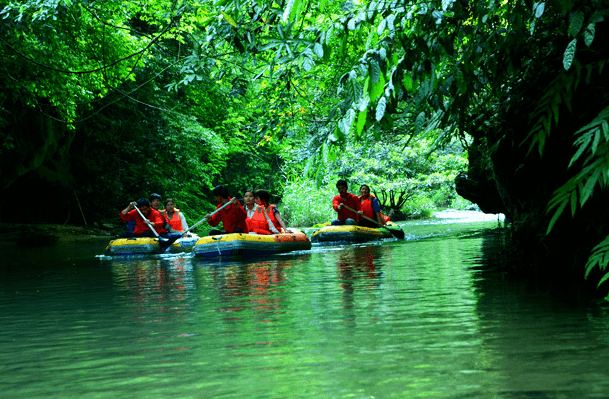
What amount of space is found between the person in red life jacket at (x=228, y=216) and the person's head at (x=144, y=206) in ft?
7.85

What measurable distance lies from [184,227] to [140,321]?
11.2 meters

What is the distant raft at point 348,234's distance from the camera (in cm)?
1541

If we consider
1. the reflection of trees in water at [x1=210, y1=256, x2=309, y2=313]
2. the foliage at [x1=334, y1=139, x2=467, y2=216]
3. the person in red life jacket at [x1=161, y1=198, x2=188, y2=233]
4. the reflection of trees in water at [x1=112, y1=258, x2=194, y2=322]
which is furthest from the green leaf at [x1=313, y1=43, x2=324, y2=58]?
the foliage at [x1=334, y1=139, x2=467, y2=216]

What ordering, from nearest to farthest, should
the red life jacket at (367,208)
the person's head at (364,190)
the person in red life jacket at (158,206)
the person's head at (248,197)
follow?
the person's head at (248,197) < the person in red life jacket at (158,206) < the person's head at (364,190) < the red life jacket at (367,208)

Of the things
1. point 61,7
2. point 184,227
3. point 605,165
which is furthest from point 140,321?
point 184,227

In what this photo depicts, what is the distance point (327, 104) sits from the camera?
12.4m

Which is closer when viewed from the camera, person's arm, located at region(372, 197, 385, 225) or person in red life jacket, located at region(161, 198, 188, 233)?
person in red life jacket, located at region(161, 198, 188, 233)

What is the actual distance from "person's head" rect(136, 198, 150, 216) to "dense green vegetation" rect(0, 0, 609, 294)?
79.6 inches

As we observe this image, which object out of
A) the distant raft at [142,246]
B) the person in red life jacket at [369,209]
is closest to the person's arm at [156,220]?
the distant raft at [142,246]

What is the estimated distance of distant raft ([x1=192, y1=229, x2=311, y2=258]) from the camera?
480 inches

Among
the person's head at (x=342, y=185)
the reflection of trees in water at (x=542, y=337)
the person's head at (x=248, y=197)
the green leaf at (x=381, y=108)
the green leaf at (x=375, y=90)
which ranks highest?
the person's head at (x=342, y=185)

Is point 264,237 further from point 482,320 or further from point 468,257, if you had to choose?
point 482,320

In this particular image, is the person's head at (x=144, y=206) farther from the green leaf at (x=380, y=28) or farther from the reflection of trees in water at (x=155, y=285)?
the green leaf at (x=380, y=28)

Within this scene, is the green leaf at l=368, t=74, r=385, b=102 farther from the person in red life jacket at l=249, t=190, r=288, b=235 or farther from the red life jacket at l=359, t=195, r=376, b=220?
the red life jacket at l=359, t=195, r=376, b=220
